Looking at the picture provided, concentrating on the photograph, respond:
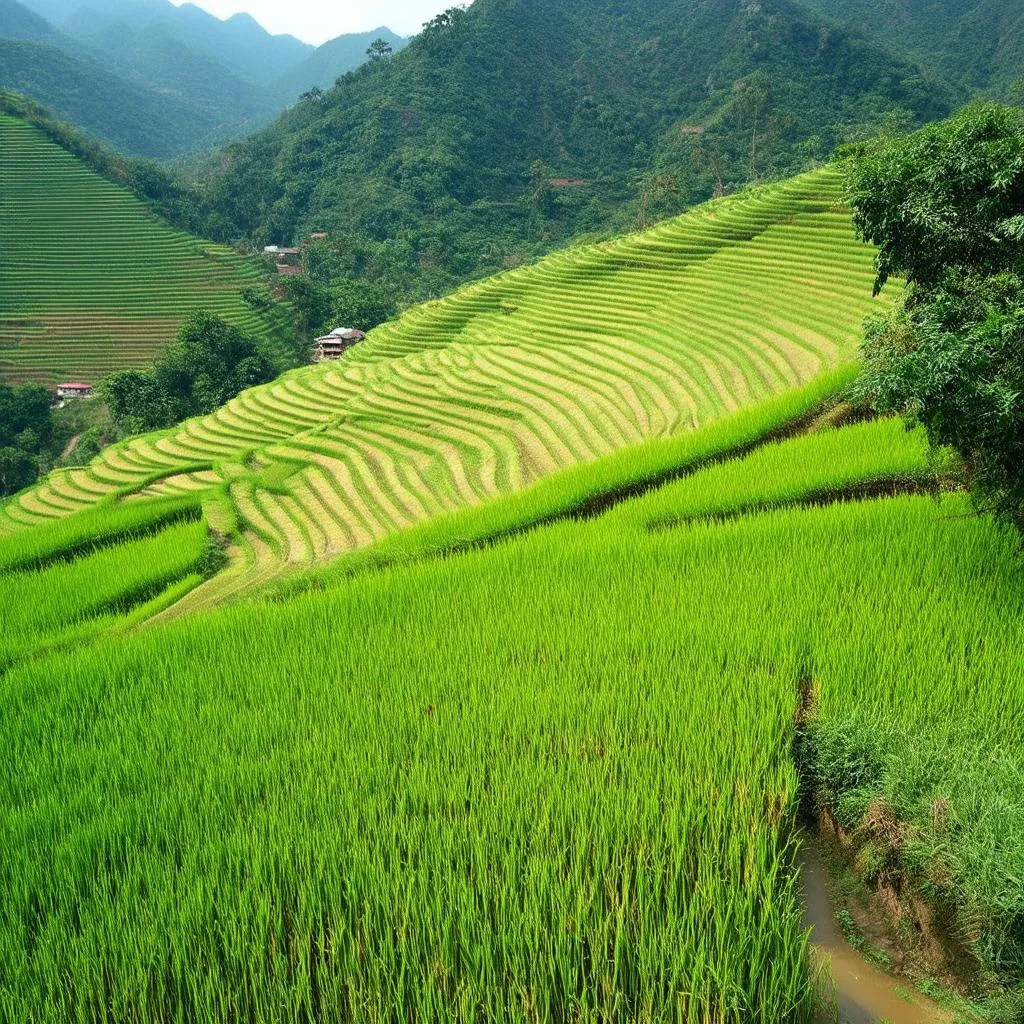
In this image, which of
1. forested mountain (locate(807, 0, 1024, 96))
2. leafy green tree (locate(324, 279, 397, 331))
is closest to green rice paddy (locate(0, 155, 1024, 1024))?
leafy green tree (locate(324, 279, 397, 331))

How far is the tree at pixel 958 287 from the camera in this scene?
10.8 feet

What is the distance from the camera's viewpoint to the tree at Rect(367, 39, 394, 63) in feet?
199

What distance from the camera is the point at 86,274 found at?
38.0 metres

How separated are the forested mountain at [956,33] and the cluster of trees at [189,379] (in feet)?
126

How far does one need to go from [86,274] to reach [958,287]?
42803 mm

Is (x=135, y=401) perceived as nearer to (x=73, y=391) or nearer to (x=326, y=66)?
(x=73, y=391)

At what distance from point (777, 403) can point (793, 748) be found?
5.86 meters

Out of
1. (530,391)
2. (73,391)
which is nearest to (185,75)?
(73,391)

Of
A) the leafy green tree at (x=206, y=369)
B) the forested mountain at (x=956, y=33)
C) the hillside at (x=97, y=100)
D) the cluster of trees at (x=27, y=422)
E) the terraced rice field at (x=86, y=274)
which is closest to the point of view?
the leafy green tree at (x=206, y=369)

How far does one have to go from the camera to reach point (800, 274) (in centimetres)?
1416

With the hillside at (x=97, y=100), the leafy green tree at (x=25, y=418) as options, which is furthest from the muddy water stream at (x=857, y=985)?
the hillside at (x=97, y=100)

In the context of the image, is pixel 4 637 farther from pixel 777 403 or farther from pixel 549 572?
pixel 777 403

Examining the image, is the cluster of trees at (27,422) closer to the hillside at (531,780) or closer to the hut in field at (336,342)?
the hut in field at (336,342)

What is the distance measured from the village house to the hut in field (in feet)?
31.4
